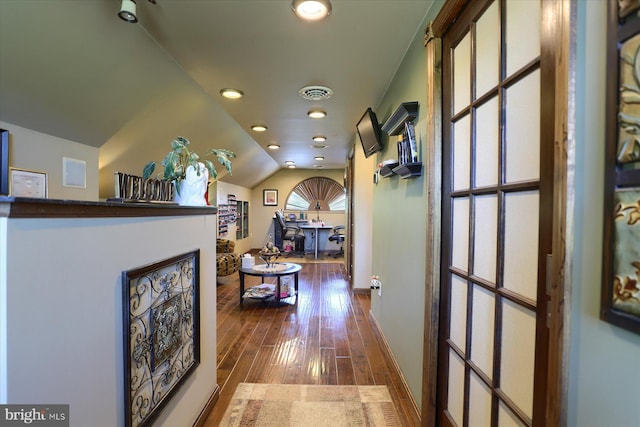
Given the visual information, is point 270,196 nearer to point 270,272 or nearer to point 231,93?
→ point 270,272

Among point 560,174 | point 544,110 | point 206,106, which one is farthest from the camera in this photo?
point 206,106

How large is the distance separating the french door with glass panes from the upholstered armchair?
4062 millimetres

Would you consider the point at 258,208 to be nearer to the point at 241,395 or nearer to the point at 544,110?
the point at 241,395

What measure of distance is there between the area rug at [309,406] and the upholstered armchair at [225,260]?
2975mm

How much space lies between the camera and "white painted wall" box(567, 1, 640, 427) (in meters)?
0.57

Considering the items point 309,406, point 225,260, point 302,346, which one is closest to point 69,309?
point 309,406

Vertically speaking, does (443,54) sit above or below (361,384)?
above

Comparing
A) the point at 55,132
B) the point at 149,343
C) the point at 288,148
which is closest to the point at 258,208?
the point at 288,148

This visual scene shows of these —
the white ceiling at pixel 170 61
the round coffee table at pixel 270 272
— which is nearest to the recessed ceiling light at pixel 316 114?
the white ceiling at pixel 170 61

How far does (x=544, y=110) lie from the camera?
0.78 metres

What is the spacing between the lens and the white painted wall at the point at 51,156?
1.85 m

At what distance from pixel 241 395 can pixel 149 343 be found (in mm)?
1091

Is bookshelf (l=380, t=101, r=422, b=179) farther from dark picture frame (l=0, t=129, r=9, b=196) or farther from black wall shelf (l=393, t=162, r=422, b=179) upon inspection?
dark picture frame (l=0, t=129, r=9, b=196)

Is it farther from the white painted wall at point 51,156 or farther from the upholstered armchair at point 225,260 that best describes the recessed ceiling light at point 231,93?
the upholstered armchair at point 225,260
